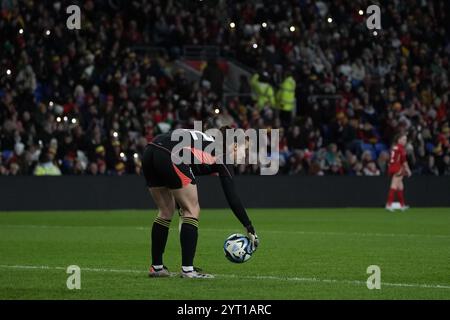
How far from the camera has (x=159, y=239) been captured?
14.1 m

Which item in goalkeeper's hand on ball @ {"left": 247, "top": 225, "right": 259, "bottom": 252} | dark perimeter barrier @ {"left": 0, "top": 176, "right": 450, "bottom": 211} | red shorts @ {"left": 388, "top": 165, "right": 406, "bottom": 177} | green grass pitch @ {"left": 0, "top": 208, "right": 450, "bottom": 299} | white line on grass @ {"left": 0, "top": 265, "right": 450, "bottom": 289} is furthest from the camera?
red shorts @ {"left": 388, "top": 165, "right": 406, "bottom": 177}

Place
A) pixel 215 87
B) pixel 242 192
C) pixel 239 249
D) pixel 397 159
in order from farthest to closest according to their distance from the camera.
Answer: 1. pixel 215 87
2. pixel 242 192
3. pixel 397 159
4. pixel 239 249

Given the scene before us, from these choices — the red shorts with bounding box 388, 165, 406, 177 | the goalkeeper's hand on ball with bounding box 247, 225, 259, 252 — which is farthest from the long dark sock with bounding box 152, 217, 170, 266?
the red shorts with bounding box 388, 165, 406, 177

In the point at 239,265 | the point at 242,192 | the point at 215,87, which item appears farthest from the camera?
the point at 215,87

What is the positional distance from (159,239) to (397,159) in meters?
20.1

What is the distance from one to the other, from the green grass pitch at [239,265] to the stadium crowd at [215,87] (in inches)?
124

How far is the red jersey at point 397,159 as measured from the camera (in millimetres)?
33188

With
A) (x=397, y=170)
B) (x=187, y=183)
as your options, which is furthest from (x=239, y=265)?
(x=397, y=170)

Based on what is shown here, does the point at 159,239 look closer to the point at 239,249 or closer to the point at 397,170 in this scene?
the point at 239,249

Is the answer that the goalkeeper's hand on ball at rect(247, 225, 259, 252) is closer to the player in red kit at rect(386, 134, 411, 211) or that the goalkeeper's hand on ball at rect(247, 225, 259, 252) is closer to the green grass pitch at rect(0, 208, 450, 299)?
the green grass pitch at rect(0, 208, 450, 299)

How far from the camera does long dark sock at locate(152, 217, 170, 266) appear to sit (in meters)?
14.1

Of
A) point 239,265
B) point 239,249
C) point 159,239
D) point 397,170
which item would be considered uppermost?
point 397,170

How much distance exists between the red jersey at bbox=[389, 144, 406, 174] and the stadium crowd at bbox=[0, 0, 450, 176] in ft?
8.62

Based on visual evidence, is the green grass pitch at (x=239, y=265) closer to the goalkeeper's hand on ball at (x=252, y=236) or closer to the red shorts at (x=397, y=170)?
the goalkeeper's hand on ball at (x=252, y=236)
